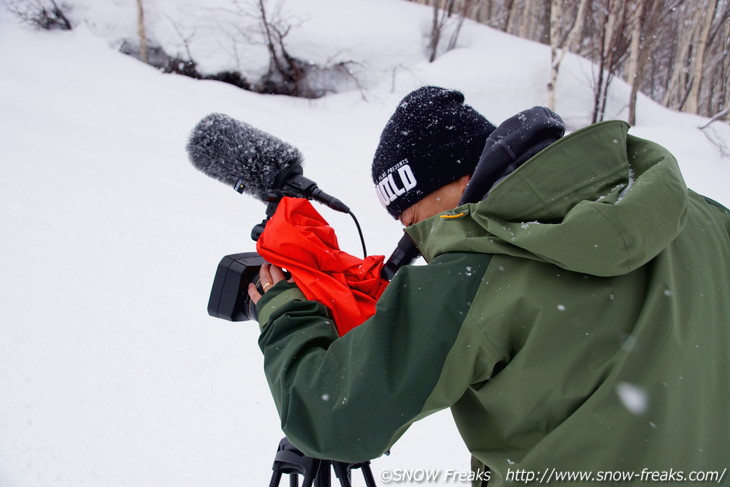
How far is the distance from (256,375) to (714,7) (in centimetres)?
1370

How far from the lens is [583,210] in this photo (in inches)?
29.3

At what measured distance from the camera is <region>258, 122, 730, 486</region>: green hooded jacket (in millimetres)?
765

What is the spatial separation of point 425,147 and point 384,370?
62 centimetres

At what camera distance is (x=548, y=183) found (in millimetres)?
802

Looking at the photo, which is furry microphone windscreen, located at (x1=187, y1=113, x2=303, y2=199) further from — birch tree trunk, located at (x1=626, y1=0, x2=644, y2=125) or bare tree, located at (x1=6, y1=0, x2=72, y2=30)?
bare tree, located at (x1=6, y1=0, x2=72, y2=30)

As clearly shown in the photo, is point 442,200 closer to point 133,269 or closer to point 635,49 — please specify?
point 133,269

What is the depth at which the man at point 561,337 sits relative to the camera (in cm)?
77

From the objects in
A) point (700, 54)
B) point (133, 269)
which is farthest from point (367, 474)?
point (700, 54)

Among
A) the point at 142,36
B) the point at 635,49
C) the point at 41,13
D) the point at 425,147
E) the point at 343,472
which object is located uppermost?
the point at 425,147

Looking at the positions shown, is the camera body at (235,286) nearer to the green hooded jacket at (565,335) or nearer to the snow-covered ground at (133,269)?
the green hooded jacket at (565,335)

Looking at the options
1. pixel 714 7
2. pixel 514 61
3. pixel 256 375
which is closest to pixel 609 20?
pixel 514 61

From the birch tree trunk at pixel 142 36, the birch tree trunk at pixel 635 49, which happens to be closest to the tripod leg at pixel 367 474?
the birch tree trunk at pixel 635 49

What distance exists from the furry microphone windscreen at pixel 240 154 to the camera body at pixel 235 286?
27 cm

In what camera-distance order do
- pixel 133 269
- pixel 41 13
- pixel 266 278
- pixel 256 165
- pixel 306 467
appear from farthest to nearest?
pixel 41 13
pixel 133 269
pixel 256 165
pixel 306 467
pixel 266 278
